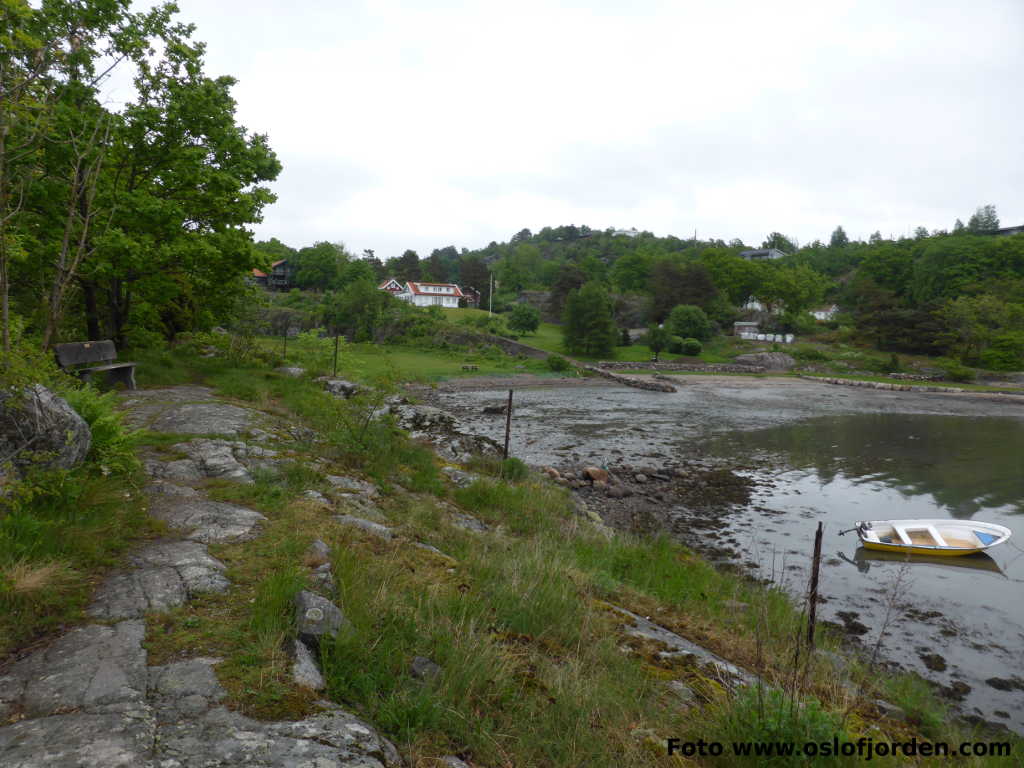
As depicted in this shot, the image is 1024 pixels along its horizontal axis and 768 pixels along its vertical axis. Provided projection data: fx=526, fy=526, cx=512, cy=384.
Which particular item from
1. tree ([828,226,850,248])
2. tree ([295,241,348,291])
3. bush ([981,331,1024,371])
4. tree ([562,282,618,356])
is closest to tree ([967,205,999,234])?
tree ([828,226,850,248])

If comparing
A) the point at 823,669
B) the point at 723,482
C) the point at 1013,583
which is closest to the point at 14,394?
the point at 823,669

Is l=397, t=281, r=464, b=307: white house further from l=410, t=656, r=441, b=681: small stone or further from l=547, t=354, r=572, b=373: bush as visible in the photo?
l=410, t=656, r=441, b=681: small stone

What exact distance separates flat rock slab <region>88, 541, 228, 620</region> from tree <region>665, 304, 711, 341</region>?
77.0m

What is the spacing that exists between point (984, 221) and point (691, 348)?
381 feet

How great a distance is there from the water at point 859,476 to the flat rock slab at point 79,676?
33.5 ft

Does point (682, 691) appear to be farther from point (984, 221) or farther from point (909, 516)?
point (984, 221)

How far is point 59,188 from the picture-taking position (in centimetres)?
1305

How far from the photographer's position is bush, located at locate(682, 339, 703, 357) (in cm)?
7281

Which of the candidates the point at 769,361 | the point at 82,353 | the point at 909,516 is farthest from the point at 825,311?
the point at 82,353

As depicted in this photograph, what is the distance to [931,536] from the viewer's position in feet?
44.1

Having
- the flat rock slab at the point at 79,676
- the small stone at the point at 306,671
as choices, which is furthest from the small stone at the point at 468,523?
the flat rock slab at the point at 79,676

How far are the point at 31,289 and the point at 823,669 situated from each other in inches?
808

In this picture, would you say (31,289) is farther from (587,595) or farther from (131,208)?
(587,595)

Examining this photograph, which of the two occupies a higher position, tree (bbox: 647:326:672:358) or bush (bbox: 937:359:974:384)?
tree (bbox: 647:326:672:358)
